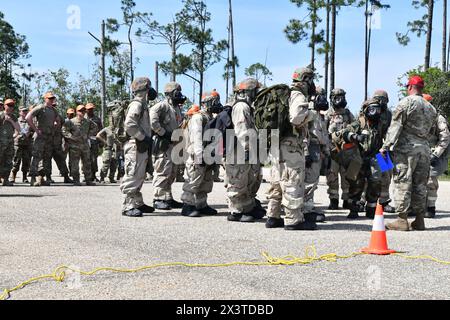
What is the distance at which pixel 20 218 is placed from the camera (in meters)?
9.66

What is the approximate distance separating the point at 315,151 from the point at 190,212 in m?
2.24

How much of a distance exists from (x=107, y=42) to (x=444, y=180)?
104ft

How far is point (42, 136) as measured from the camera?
50.8ft

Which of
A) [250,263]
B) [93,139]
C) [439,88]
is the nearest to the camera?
[250,263]

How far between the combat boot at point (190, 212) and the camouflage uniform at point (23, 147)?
312 inches

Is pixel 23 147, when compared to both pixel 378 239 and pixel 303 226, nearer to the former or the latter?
pixel 303 226

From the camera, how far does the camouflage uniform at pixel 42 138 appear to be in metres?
15.4

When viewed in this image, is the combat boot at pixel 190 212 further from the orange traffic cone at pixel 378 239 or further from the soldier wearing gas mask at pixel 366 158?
the orange traffic cone at pixel 378 239

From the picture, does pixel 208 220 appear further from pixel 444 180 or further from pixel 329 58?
pixel 329 58

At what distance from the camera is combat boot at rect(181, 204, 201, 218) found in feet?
33.6

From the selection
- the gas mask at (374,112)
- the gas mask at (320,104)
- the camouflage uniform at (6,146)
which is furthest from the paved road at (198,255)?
the camouflage uniform at (6,146)

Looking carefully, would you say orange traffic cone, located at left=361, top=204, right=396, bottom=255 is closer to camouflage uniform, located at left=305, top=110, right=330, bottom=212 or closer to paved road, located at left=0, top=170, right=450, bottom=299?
paved road, located at left=0, top=170, right=450, bottom=299

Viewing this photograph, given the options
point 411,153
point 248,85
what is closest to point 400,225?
point 411,153
